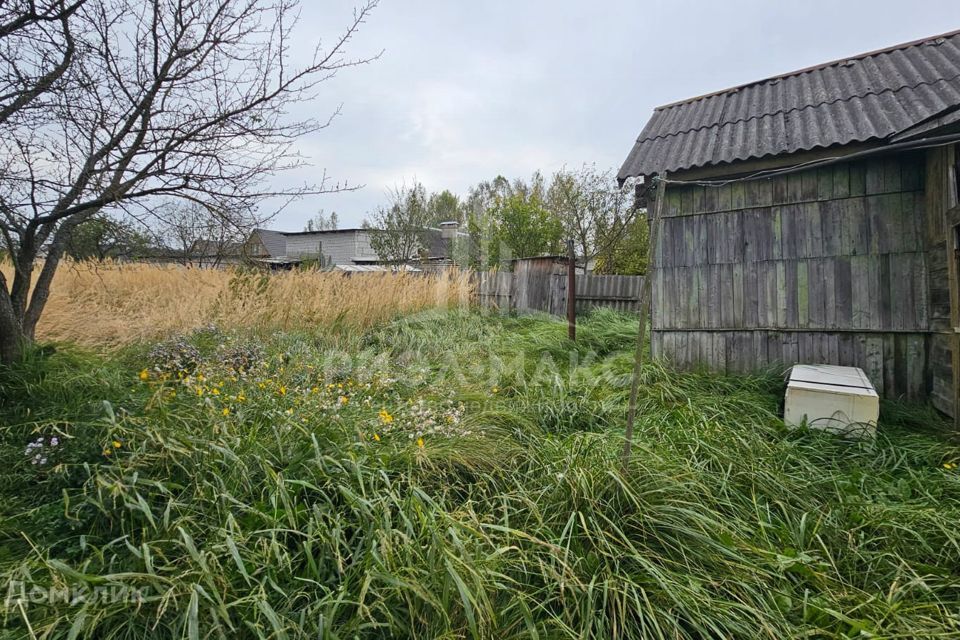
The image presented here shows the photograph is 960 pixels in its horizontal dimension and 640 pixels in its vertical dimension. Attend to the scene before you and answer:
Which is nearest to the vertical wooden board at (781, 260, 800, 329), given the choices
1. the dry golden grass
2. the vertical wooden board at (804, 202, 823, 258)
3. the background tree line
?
the vertical wooden board at (804, 202, 823, 258)

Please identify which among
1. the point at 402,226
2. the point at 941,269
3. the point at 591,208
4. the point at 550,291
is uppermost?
the point at 402,226

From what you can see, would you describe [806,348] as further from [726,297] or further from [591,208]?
[591,208]

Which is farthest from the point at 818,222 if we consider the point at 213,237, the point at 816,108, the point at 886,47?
the point at 213,237

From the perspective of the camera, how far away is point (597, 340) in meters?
5.77

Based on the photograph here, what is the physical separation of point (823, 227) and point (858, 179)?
16.8 inches

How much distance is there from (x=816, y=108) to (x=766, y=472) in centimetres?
359

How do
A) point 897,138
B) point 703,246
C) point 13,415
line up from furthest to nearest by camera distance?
point 703,246, point 897,138, point 13,415

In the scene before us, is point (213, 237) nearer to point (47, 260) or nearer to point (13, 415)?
point (47, 260)

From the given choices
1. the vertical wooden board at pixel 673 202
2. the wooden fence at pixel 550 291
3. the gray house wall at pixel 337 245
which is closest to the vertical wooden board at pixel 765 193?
the vertical wooden board at pixel 673 202

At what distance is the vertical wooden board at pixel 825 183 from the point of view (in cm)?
368

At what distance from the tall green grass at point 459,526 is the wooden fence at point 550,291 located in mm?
6225

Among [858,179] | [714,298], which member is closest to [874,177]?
[858,179]

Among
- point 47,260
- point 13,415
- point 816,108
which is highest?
point 816,108

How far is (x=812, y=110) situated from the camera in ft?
12.9
